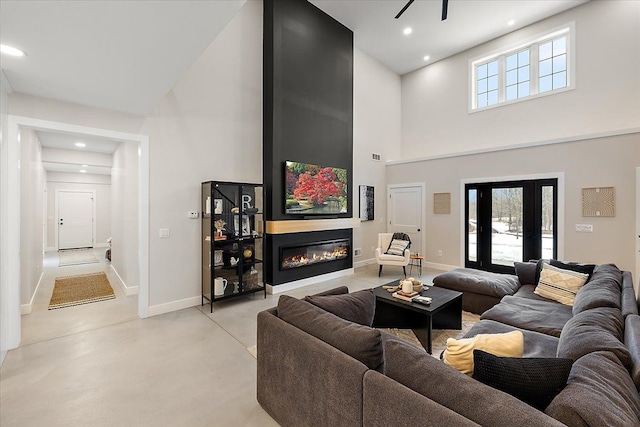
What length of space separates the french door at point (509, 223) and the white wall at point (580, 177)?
199mm

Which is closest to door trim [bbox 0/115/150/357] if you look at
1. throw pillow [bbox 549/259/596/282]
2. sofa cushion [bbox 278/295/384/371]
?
sofa cushion [bbox 278/295/384/371]

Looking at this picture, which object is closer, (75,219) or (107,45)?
(107,45)

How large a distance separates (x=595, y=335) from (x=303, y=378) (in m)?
1.70

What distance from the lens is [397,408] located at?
3.83 feet

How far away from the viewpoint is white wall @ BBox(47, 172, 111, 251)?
366 inches

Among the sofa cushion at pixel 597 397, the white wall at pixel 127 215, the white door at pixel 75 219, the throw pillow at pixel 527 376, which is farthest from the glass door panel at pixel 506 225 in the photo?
the white door at pixel 75 219

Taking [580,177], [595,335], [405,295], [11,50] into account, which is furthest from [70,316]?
[580,177]

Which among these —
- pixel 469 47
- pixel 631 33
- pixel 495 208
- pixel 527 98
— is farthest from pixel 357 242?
pixel 631 33

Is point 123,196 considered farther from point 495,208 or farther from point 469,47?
point 469,47

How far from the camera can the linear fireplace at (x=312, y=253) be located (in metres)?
5.17

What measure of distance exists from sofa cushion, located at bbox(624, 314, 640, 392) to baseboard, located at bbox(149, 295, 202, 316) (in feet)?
14.6

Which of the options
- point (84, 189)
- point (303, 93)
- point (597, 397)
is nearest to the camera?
point (597, 397)

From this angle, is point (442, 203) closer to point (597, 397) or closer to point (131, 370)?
point (597, 397)

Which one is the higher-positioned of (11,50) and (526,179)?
(11,50)
